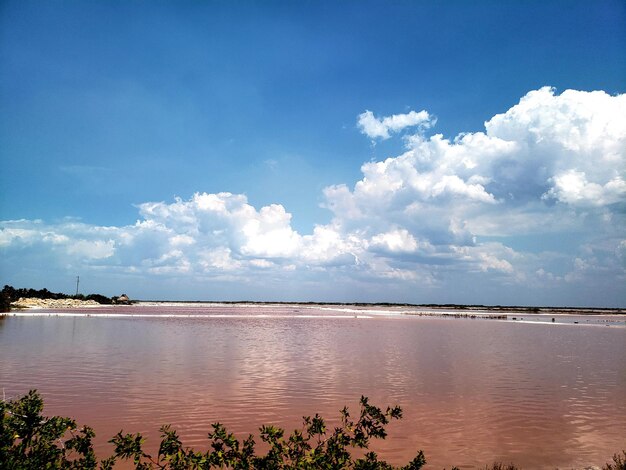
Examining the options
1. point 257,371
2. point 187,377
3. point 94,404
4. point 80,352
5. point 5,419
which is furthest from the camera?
point 80,352

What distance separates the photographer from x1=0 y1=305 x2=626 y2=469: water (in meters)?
11.4

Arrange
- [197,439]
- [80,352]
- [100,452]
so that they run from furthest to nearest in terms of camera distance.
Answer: [80,352], [197,439], [100,452]

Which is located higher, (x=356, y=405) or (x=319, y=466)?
(x=319, y=466)

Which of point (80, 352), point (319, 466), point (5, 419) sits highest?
point (5, 419)

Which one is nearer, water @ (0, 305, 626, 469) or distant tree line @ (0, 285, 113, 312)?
water @ (0, 305, 626, 469)

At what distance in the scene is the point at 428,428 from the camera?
40.2ft

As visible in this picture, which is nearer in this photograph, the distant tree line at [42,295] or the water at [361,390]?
the water at [361,390]

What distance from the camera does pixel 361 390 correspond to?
16.6m

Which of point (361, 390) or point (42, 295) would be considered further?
point (42, 295)

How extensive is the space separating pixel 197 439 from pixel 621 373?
2255cm

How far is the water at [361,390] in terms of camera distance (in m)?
11.4

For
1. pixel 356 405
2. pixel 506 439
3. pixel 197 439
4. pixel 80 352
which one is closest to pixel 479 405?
pixel 506 439

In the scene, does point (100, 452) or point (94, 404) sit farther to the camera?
point (94, 404)

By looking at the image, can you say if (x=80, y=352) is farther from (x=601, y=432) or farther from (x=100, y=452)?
(x=601, y=432)
